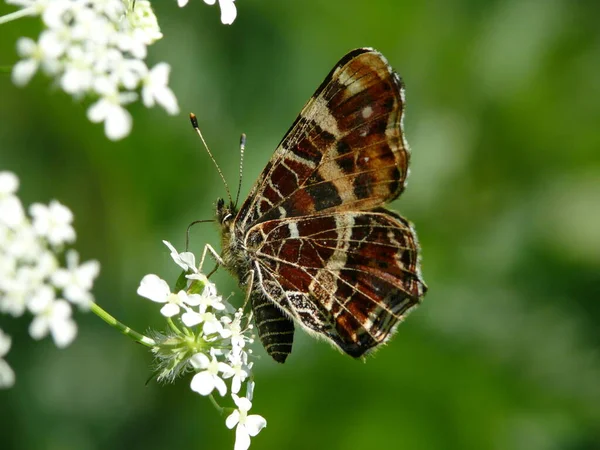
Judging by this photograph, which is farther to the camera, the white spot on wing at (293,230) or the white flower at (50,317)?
the white spot on wing at (293,230)

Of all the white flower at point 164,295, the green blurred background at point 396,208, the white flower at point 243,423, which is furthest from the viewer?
the green blurred background at point 396,208

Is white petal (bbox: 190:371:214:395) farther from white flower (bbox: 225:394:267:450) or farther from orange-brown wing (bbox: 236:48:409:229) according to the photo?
orange-brown wing (bbox: 236:48:409:229)

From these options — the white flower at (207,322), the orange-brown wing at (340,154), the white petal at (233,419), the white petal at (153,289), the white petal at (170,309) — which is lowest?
the white petal at (233,419)

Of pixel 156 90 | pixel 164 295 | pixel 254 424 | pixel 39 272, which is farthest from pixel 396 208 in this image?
pixel 39 272

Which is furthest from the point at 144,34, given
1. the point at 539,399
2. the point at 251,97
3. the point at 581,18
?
the point at 581,18

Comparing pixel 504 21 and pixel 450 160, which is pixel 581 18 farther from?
pixel 450 160

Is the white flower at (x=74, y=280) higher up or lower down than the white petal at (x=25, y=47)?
lower down

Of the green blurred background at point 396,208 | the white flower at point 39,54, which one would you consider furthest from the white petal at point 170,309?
the green blurred background at point 396,208

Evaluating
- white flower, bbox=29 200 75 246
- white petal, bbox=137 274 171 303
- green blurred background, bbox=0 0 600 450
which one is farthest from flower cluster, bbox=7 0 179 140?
green blurred background, bbox=0 0 600 450

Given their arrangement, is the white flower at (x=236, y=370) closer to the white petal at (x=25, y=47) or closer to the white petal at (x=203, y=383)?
the white petal at (x=203, y=383)
